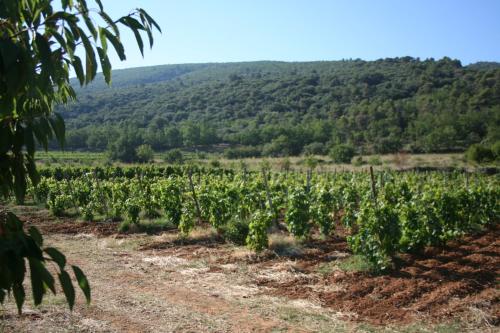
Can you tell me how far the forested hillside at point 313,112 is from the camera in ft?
187

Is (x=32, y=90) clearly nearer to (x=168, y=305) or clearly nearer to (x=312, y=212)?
(x=168, y=305)

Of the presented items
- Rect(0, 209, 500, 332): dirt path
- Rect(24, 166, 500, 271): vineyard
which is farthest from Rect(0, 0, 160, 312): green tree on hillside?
Rect(24, 166, 500, 271): vineyard

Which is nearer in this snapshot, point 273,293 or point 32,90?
point 32,90

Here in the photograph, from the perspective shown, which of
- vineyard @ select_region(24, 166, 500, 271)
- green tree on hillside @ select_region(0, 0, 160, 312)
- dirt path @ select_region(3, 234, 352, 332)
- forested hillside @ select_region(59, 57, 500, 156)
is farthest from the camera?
forested hillside @ select_region(59, 57, 500, 156)

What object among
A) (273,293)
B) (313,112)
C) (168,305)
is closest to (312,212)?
(273,293)

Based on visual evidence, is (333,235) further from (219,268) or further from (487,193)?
(487,193)

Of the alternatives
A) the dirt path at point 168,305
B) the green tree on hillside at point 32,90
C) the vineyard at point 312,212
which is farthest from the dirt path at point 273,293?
the green tree on hillside at point 32,90

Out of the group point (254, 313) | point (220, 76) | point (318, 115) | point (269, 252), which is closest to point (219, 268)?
point (269, 252)

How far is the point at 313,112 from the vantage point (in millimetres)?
79062

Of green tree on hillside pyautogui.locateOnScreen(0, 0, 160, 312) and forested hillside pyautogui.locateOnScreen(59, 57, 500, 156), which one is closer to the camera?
green tree on hillside pyautogui.locateOnScreen(0, 0, 160, 312)

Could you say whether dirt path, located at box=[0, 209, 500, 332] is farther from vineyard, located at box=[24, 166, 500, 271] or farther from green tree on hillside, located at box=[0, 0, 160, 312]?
green tree on hillside, located at box=[0, 0, 160, 312]

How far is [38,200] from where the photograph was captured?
65.5ft

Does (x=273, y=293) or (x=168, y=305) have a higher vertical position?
(x=168, y=305)

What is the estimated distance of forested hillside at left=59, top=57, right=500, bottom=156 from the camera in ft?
187
